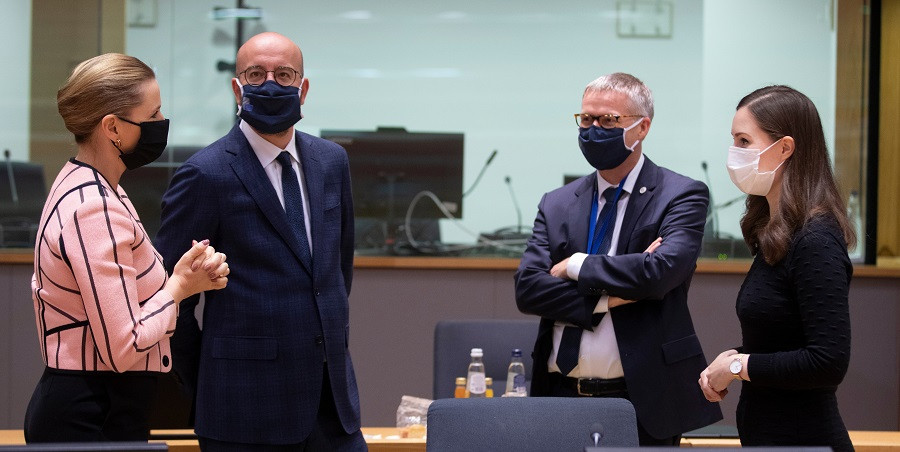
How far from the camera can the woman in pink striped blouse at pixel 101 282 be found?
1844 mm

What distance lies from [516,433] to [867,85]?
440 cm

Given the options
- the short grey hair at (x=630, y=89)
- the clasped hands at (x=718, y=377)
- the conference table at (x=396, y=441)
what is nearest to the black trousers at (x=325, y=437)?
the conference table at (x=396, y=441)

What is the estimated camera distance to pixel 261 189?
2285 mm

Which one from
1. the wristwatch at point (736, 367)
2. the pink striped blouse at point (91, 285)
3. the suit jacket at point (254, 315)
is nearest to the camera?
the pink striped blouse at point (91, 285)

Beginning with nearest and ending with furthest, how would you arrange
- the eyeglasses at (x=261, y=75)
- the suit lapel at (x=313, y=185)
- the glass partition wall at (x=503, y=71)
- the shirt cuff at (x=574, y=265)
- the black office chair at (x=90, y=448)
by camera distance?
the black office chair at (x=90, y=448), the suit lapel at (x=313, y=185), the eyeglasses at (x=261, y=75), the shirt cuff at (x=574, y=265), the glass partition wall at (x=503, y=71)

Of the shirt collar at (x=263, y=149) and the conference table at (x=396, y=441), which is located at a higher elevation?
the shirt collar at (x=263, y=149)

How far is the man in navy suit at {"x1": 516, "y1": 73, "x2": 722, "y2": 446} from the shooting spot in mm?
2555

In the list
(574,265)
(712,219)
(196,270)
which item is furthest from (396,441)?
(712,219)

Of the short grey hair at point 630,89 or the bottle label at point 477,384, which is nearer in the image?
the short grey hair at point 630,89

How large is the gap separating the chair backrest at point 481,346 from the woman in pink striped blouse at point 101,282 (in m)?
1.53

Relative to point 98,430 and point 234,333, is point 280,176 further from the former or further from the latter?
point 98,430

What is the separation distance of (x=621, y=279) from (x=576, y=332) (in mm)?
196

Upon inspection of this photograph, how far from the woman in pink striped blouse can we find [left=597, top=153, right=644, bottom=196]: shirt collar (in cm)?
121

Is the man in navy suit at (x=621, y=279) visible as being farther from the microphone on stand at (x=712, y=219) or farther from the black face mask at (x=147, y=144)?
the microphone on stand at (x=712, y=219)
